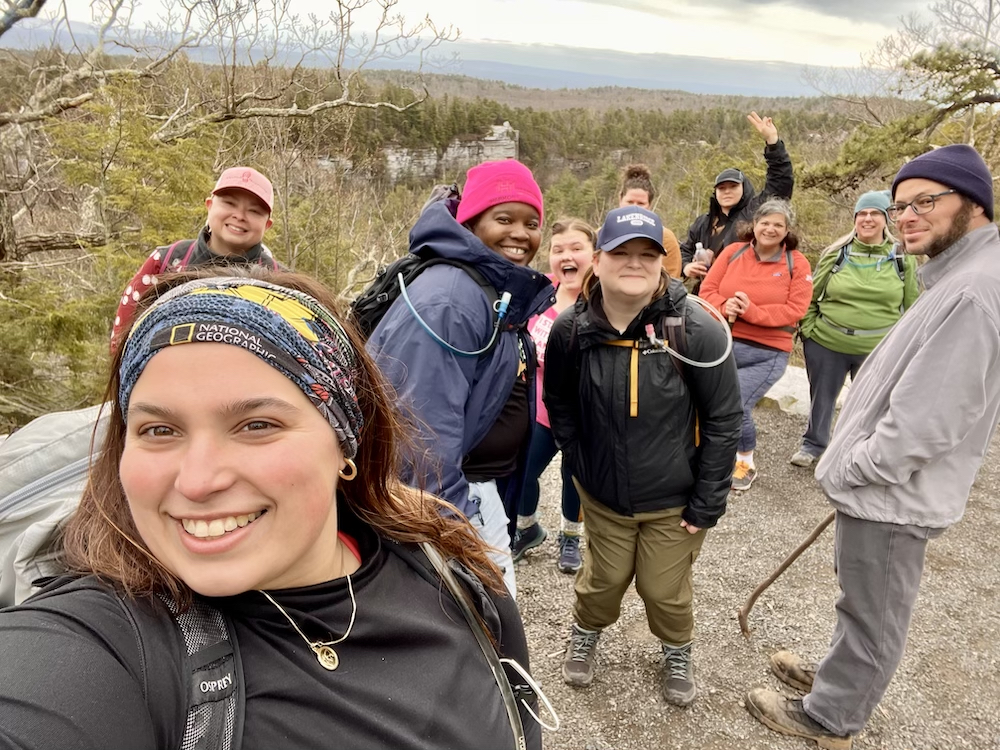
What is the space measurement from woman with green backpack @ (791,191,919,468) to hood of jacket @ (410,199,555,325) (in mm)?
3339

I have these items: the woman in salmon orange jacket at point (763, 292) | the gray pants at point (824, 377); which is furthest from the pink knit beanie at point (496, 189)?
the gray pants at point (824, 377)

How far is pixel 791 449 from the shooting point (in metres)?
5.55

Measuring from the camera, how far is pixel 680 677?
9.04ft

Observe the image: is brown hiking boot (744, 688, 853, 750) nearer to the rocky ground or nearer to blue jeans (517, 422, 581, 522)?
the rocky ground

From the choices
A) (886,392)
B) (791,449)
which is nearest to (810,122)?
(791,449)

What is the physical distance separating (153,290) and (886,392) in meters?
2.27

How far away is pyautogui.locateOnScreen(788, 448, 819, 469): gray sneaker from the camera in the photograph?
5.18 m

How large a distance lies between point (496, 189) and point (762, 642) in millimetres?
2821

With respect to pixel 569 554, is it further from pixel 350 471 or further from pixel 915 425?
pixel 350 471

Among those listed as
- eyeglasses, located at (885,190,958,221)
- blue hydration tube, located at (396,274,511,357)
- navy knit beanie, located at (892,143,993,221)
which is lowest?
blue hydration tube, located at (396,274,511,357)

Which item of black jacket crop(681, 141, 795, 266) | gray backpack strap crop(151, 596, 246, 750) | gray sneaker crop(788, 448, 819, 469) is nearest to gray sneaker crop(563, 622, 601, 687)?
gray backpack strap crop(151, 596, 246, 750)

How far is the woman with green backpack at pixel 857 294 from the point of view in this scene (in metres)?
4.26

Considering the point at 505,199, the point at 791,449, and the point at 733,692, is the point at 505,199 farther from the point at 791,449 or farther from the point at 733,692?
the point at 791,449

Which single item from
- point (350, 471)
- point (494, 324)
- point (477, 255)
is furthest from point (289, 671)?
point (477, 255)
